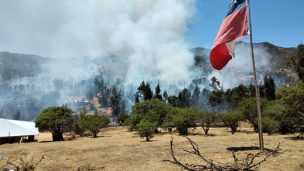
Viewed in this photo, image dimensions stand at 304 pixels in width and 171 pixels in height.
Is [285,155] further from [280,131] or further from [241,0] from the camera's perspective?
[280,131]

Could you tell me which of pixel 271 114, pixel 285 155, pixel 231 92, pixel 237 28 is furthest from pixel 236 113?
pixel 231 92

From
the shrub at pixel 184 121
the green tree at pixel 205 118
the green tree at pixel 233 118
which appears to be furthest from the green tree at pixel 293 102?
the shrub at pixel 184 121

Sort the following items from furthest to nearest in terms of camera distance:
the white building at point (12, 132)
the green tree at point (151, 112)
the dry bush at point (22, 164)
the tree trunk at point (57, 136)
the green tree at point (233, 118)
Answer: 1. the green tree at point (151, 112)
2. the tree trunk at point (57, 136)
3. the green tree at point (233, 118)
4. the white building at point (12, 132)
5. the dry bush at point (22, 164)

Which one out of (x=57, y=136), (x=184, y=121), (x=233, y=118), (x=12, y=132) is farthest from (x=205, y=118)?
(x=12, y=132)

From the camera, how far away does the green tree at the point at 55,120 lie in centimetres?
6184

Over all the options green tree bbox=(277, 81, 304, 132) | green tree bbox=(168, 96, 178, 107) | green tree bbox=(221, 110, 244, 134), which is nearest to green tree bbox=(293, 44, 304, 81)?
green tree bbox=(221, 110, 244, 134)

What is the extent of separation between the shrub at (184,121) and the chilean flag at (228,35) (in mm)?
39525

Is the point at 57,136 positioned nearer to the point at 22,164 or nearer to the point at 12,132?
the point at 12,132

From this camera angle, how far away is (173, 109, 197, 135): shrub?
62000 millimetres

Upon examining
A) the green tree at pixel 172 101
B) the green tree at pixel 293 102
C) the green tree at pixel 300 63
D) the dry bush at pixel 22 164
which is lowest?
the dry bush at pixel 22 164

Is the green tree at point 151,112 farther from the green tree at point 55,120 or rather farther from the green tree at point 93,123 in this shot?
the green tree at point 55,120

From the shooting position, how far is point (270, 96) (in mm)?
107062

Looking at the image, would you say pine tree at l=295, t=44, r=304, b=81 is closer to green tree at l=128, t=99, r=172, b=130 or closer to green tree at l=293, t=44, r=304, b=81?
green tree at l=293, t=44, r=304, b=81

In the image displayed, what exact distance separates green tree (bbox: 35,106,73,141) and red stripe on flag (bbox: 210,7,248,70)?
4500 cm
